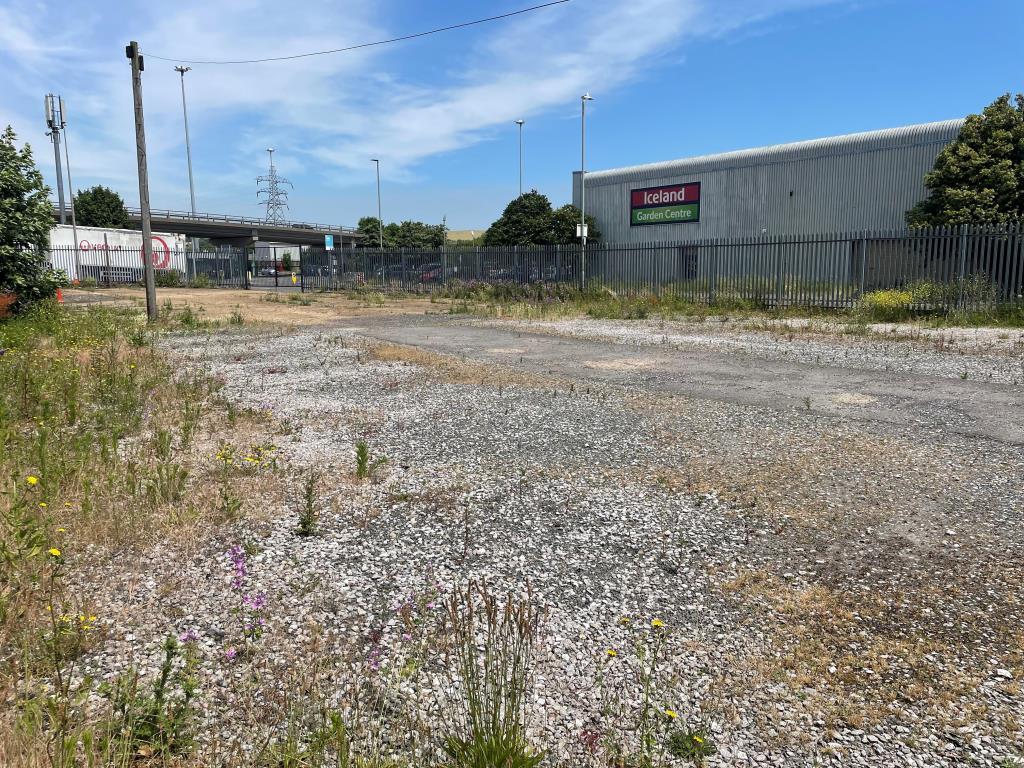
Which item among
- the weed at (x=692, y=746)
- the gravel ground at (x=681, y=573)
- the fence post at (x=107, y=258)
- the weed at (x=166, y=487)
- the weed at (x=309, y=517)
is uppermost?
the fence post at (x=107, y=258)

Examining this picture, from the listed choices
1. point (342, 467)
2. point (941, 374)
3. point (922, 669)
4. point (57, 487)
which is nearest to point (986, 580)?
point (922, 669)

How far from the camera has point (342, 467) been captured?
523cm

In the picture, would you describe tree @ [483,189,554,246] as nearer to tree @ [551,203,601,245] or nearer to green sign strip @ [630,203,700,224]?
tree @ [551,203,601,245]

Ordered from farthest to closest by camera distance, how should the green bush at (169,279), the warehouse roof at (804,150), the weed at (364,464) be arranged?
1. the green bush at (169,279)
2. the warehouse roof at (804,150)
3. the weed at (364,464)

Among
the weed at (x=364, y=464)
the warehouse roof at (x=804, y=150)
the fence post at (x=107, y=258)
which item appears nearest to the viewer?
the weed at (x=364, y=464)

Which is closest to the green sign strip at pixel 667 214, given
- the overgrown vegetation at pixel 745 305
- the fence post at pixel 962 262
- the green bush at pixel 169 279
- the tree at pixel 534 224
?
the tree at pixel 534 224

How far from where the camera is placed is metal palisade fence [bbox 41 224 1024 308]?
1628 centimetres

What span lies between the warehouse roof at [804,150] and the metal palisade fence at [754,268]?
10476 mm

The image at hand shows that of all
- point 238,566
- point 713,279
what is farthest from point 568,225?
point 238,566

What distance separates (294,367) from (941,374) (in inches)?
376

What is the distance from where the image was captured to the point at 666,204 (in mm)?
35781

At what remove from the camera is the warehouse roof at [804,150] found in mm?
26109

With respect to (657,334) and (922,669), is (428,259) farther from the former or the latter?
(922,669)

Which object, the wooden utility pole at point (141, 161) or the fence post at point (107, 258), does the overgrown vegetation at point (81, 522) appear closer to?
the wooden utility pole at point (141, 161)
